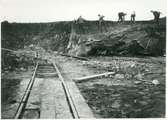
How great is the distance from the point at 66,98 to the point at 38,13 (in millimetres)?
3280

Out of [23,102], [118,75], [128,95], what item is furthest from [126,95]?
[118,75]

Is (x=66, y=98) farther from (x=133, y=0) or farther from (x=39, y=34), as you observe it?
(x=39, y=34)

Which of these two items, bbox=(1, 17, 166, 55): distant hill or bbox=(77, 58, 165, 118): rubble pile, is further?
bbox=(1, 17, 166, 55): distant hill

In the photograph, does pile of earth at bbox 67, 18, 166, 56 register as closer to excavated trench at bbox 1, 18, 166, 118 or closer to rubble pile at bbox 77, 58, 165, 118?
excavated trench at bbox 1, 18, 166, 118

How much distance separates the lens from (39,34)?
125 feet

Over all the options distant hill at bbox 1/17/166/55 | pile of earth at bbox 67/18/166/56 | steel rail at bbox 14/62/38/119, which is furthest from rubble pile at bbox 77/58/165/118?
distant hill at bbox 1/17/166/55

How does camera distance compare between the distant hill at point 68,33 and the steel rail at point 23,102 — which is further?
the distant hill at point 68,33

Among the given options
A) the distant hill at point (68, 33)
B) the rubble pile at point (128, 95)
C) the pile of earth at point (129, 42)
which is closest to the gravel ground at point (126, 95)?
the rubble pile at point (128, 95)

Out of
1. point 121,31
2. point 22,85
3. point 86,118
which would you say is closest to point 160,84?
point 86,118

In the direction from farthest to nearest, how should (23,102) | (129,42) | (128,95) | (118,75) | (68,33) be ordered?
(68,33) < (129,42) < (118,75) < (128,95) < (23,102)

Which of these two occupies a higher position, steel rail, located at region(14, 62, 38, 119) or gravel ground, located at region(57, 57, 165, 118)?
steel rail, located at region(14, 62, 38, 119)

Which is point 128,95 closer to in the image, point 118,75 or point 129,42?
point 118,75

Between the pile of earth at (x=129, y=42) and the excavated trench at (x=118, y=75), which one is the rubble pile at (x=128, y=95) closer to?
the excavated trench at (x=118, y=75)

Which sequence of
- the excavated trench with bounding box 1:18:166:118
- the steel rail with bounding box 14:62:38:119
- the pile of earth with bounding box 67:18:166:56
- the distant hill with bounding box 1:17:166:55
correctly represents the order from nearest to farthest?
the steel rail with bounding box 14:62:38:119, the excavated trench with bounding box 1:18:166:118, the pile of earth with bounding box 67:18:166:56, the distant hill with bounding box 1:17:166:55
